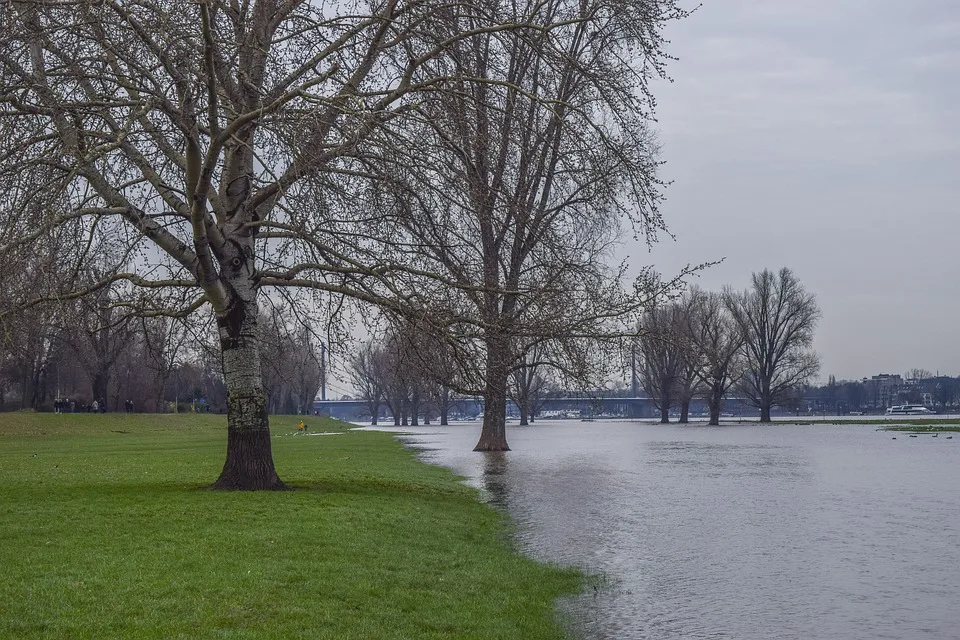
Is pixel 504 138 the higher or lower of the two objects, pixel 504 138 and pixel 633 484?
the higher

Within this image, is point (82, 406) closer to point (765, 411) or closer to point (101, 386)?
point (101, 386)

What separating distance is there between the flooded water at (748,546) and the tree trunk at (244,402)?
467 cm

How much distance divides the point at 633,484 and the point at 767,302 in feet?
278

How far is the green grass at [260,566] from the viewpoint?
832cm

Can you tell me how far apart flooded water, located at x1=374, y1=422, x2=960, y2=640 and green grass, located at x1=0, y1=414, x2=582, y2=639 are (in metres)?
0.88

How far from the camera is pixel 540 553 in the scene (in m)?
13.6

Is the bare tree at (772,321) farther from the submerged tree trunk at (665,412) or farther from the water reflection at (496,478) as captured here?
the water reflection at (496,478)

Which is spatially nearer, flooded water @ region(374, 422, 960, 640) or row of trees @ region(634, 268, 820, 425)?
flooded water @ region(374, 422, 960, 640)

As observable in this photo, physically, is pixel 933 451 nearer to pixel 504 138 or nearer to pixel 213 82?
pixel 504 138

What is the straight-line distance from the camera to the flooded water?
9.81 meters

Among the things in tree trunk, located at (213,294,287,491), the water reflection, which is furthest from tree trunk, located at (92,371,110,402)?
tree trunk, located at (213,294,287,491)

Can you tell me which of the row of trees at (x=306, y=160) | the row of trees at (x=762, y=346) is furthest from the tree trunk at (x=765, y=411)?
the row of trees at (x=306, y=160)

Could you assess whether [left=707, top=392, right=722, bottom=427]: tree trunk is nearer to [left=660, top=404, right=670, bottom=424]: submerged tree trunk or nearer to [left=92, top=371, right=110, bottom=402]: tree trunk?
[left=660, top=404, right=670, bottom=424]: submerged tree trunk

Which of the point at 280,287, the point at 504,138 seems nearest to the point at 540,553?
the point at 504,138
